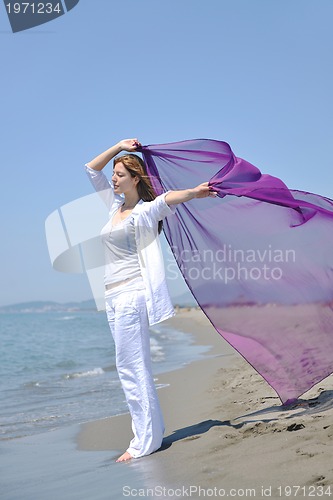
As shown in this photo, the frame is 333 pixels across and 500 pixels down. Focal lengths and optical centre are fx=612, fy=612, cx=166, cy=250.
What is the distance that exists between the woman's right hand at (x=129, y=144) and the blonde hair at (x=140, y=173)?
5.2 inches

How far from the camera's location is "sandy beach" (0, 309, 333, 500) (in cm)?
328

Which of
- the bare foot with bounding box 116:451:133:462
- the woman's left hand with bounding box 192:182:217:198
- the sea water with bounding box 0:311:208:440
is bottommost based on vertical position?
the sea water with bounding box 0:311:208:440

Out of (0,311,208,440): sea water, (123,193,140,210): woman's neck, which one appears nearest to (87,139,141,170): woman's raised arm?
(123,193,140,210): woman's neck

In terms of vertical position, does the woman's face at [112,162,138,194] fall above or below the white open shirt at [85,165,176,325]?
above

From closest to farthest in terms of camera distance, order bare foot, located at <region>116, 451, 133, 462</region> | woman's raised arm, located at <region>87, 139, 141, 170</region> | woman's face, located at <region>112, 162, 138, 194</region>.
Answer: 1. bare foot, located at <region>116, 451, 133, 462</region>
2. woman's face, located at <region>112, 162, 138, 194</region>
3. woman's raised arm, located at <region>87, 139, 141, 170</region>

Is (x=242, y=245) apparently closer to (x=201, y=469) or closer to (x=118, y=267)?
(x=118, y=267)

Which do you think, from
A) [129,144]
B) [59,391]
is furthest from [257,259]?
[59,391]

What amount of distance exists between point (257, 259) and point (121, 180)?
1352 mm

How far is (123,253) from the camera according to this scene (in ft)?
15.4

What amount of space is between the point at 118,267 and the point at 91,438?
1.82 m

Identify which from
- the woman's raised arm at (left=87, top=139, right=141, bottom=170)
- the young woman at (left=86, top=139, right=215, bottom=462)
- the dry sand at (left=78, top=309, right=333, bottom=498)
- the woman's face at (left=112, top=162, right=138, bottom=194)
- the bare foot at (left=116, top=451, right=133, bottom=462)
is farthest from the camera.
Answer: the woman's raised arm at (left=87, top=139, right=141, bottom=170)

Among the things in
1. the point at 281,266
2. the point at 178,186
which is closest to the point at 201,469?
the point at 281,266

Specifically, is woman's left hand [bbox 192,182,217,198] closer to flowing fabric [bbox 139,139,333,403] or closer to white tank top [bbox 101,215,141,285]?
flowing fabric [bbox 139,139,333,403]

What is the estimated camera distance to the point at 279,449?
12.3ft
